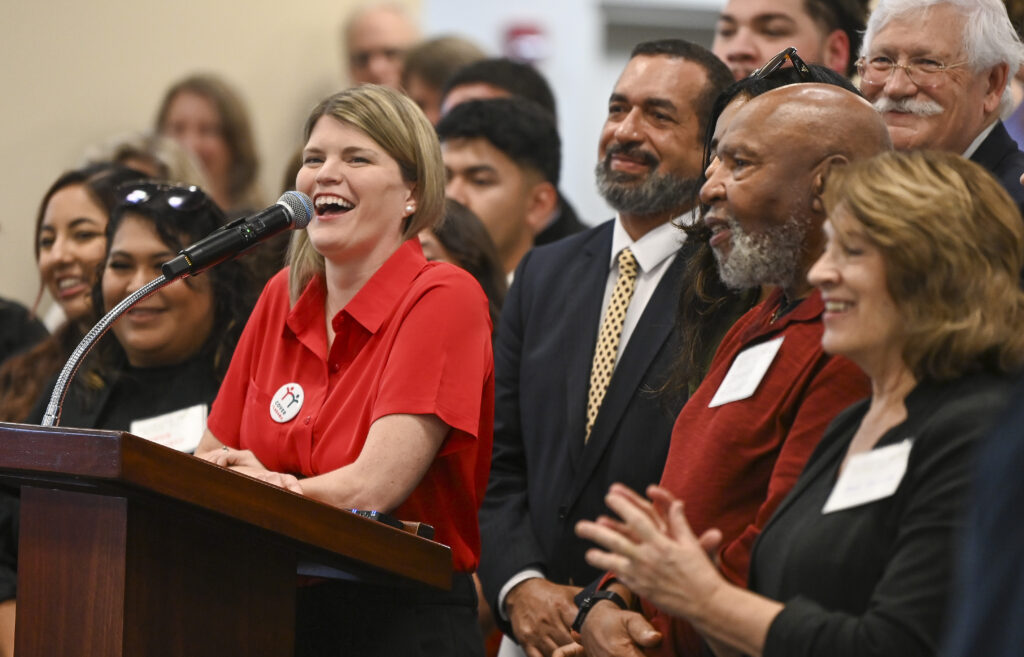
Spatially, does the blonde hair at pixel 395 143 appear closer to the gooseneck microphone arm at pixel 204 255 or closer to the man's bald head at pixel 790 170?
the gooseneck microphone arm at pixel 204 255

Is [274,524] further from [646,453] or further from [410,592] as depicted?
[646,453]

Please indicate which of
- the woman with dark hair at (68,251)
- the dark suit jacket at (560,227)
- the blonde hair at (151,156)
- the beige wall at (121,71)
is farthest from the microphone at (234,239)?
the beige wall at (121,71)

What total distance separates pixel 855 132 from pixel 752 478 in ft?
1.93

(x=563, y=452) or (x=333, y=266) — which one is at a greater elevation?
(x=333, y=266)

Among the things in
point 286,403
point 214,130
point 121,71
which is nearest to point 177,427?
point 286,403

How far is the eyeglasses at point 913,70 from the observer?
301cm

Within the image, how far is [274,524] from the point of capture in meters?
2.03

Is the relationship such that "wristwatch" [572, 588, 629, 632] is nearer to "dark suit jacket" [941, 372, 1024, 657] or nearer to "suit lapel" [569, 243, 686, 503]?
"suit lapel" [569, 243, 686, 503]

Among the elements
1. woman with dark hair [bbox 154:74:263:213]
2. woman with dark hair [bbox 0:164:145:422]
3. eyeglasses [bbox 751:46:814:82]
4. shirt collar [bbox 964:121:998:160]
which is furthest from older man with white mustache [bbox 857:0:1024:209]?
woman with dark hair [bbox 154:74:263:213]

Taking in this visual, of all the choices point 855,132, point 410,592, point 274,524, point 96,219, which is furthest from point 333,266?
point 96,219

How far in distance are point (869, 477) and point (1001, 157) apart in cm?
130

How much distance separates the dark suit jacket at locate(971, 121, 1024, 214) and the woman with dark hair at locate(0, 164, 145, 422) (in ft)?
7.92

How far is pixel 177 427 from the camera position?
346cm

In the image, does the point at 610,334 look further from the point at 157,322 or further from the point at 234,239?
the point at 157,322
